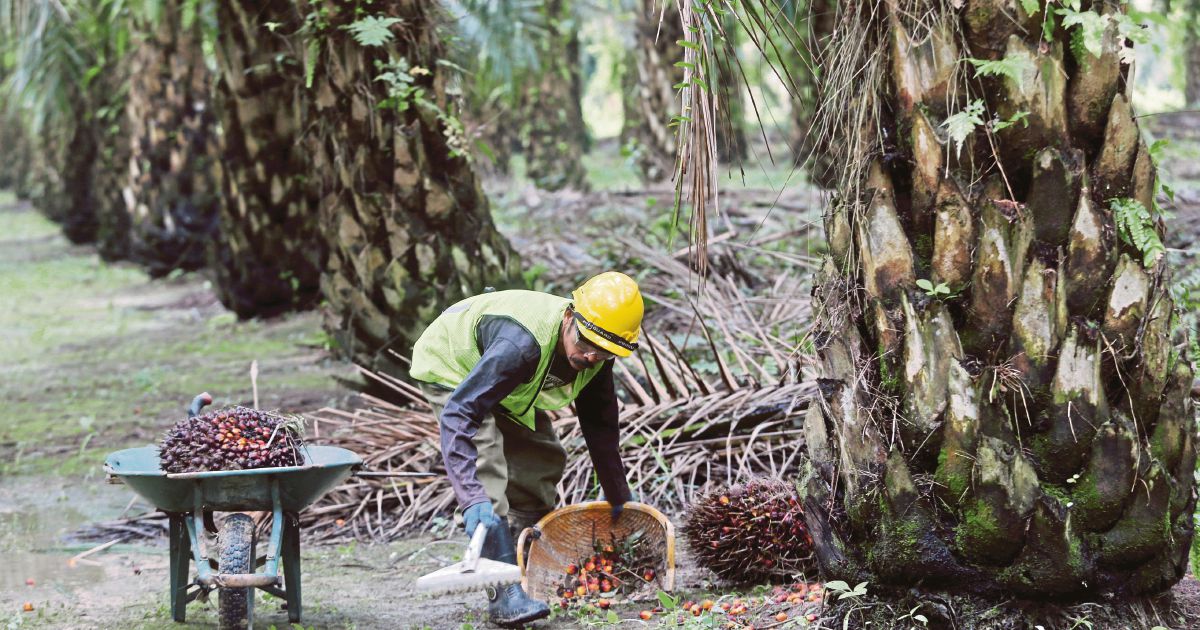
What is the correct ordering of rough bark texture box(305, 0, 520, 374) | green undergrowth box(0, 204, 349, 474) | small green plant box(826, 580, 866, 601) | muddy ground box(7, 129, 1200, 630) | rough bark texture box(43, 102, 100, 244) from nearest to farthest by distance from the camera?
1. small green plant box(826, 580, 866, 601)
2. muddy ground box(7, 129, 1200, 630)
3. rough bark texture box(305, 0, 520, 374)
4. green undergrowth box(0, 204, 349, 474)
5. rough bark texture box(43, 102, 100, 244)

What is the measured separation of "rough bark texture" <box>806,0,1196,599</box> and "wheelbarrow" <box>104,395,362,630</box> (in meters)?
1.63

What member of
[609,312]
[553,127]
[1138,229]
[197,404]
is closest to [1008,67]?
[1138,229]

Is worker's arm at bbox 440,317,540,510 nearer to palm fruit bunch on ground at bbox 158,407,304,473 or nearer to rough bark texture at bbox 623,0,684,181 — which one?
palm fruit bunch on ground at bbox 158,407,304,473

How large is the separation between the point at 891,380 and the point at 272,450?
1.80 m

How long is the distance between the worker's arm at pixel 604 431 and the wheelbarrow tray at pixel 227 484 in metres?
0.82

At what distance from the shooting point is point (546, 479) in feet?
13.8

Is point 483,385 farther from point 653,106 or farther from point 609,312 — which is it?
point 653,106

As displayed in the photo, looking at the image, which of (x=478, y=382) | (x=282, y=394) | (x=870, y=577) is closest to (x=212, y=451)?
(x=478, y=382)

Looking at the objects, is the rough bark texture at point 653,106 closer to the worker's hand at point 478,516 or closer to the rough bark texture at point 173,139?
the rough bark texture at point 173,139

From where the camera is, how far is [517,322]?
11.9 ft

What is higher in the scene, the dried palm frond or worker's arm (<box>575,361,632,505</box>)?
worker's arm (<box>575,361,632,505</box>)

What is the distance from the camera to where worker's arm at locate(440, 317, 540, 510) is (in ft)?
11.0

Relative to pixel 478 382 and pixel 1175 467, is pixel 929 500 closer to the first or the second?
pixel 1175 467

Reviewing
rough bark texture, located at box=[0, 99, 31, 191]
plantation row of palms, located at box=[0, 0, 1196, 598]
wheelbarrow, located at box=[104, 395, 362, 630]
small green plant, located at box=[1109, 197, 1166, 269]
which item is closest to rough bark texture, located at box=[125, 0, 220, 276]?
wheelbarrow, located at box=[104, 395, 362, 630]
